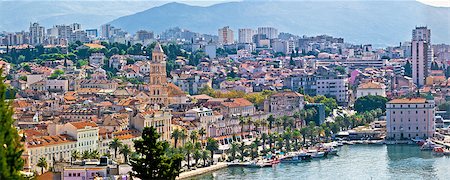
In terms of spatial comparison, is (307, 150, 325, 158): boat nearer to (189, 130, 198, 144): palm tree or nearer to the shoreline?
(189, 130, 198, 144): palm tree

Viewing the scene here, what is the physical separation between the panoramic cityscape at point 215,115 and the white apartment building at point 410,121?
0.03m

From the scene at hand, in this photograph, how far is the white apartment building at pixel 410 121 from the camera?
30.1 m

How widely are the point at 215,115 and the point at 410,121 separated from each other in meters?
5.15

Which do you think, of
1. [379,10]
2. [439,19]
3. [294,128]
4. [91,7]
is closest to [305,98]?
[294,128]

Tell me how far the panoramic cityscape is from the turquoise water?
1.6 inches

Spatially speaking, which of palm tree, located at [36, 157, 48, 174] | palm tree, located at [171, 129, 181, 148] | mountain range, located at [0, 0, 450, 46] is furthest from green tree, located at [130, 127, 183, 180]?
mountain range, located at [0, 0, 450, 46]

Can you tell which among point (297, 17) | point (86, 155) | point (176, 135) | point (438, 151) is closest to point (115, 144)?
point (86, 155)

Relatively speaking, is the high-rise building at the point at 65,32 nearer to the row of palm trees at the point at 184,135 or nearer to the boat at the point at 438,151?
the row of palm trees at the point at 184,135

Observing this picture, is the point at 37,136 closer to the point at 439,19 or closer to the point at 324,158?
the point at 324,158

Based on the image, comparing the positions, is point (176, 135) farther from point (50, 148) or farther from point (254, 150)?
point (50, 148)

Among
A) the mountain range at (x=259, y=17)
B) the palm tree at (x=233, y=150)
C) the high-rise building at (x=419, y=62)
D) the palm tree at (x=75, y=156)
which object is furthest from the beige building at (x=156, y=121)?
the mountain range at (x=259, y=17)

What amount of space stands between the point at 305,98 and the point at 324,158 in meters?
10.8

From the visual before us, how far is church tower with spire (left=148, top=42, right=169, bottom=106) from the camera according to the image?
28.8 metres

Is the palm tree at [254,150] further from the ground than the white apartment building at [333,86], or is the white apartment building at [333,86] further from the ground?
the white apartment building at [333,86]
